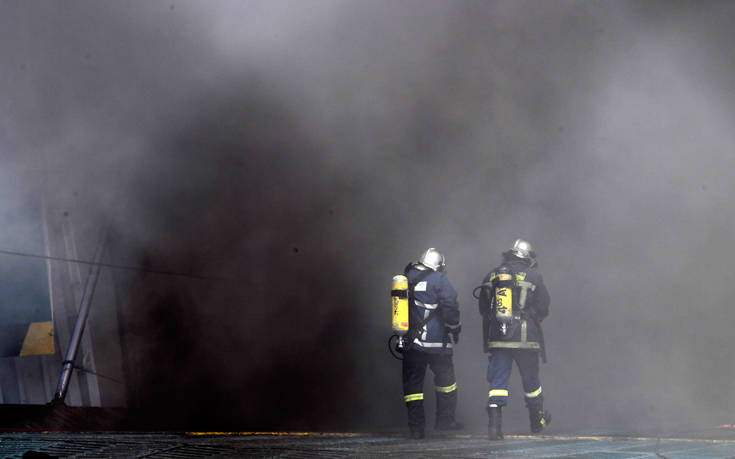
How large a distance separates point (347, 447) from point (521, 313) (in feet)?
5.84

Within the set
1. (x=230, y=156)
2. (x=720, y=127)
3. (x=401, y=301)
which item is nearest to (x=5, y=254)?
(x=230, y=156)

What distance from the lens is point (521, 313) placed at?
17.4 feet

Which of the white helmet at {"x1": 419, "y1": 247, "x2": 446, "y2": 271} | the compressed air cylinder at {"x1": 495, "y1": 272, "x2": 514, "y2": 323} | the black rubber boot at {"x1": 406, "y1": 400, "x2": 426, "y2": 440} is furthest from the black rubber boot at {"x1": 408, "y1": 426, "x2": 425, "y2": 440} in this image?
the white helmet at {"x1": 419, "y1": 247, "x2": 446, "y2": 271}

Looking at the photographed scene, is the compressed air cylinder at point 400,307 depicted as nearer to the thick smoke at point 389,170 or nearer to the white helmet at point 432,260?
the white helmet at point 432,260

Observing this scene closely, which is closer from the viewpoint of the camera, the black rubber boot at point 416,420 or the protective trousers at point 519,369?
the black rubber boot at point 416,420

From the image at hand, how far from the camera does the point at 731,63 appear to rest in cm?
686

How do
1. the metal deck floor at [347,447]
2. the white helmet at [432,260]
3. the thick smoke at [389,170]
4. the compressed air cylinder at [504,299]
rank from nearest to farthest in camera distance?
the metal deck floor at [347,447], the compressed air cylinder at [504,299], the white helmet at [432,260], the thick smoke at [389,170]

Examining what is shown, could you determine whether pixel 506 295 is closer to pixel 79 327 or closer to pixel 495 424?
pixel 495 424

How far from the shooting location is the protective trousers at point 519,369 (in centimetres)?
522

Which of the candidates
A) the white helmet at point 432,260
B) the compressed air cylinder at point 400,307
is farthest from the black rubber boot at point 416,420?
the white helmet at point 432,260

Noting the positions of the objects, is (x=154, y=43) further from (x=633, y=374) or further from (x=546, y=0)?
(x=633, y=374)

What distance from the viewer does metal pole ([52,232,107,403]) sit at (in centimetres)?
746

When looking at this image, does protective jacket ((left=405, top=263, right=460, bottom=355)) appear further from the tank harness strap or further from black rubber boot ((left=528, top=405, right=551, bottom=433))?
black rubber boot ((left=528, top=405, right=551, bottom=433))

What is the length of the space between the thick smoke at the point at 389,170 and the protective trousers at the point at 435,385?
1860 millimetres
